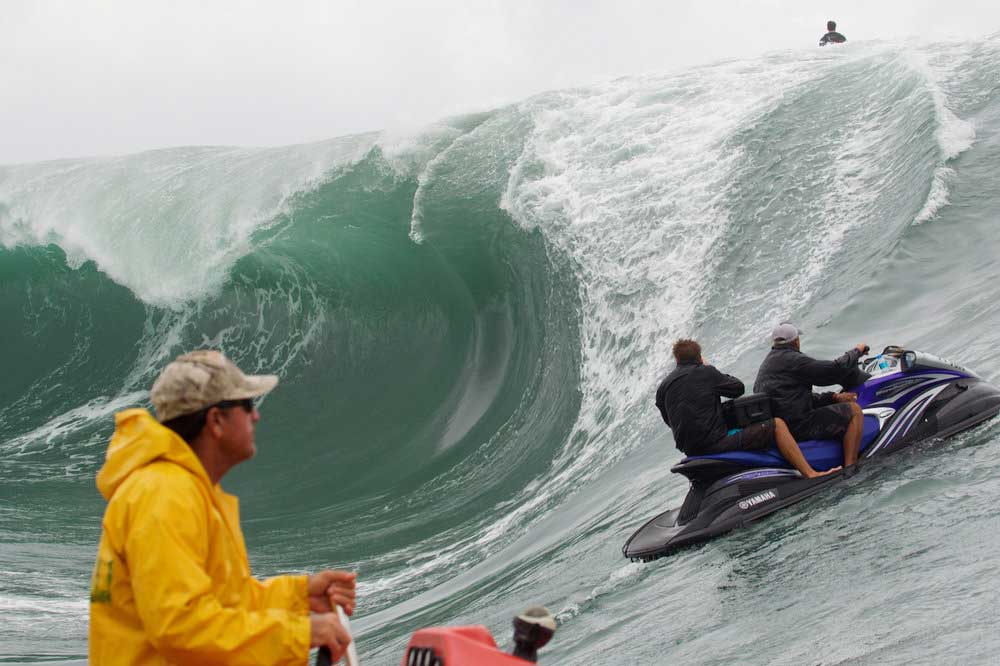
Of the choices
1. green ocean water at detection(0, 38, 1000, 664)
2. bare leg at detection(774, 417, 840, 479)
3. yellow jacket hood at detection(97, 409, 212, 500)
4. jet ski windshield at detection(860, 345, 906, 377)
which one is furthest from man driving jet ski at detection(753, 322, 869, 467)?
yellow jacket hood at detection(97, 409, 212, 500)

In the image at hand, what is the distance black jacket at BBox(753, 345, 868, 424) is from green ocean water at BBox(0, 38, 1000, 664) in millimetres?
730

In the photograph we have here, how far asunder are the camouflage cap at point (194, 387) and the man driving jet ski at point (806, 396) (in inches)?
220

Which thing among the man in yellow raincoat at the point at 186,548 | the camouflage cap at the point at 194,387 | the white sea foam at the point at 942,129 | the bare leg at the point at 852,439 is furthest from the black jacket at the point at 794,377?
the white sea foam at the point at 942,129

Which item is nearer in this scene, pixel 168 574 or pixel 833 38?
pixel 168 574

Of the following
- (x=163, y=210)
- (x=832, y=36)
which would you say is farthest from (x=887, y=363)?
(x=832, y=36)

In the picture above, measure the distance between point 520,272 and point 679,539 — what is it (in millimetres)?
9763

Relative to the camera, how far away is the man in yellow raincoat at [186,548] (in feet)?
7.77

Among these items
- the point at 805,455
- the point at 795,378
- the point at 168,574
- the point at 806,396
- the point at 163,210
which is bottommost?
the point at 805,455

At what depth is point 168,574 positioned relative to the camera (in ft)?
7.74

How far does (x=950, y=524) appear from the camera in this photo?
580 centimetres

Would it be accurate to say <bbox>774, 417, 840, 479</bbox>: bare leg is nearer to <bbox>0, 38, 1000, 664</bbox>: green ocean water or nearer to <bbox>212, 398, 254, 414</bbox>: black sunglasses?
<bbox>0, 38, 1000, 664</bbox>: green ocean water

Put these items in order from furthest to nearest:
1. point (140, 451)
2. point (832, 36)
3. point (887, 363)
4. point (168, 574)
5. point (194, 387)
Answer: point (832, 36) → point (887, 363) → point (194, 387) → point (140, 451) → point (168, 574)

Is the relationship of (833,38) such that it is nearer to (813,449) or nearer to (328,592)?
(813,449)

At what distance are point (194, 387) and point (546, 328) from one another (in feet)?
42.7
